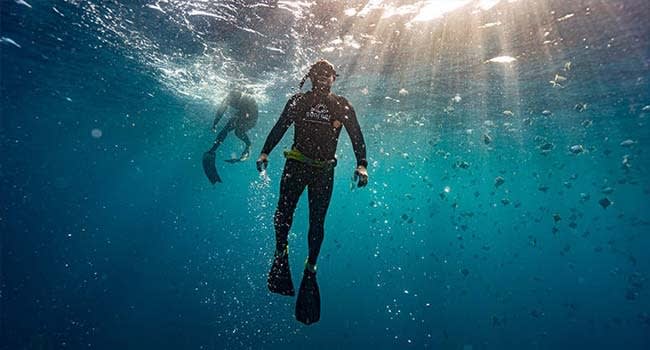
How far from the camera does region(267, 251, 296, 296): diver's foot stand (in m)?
4.66

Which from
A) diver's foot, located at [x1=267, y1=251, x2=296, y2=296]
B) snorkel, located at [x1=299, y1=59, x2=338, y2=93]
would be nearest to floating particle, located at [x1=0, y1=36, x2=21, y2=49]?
snorkel, located at [x1=299, y1=59, x2=338, y2=93]

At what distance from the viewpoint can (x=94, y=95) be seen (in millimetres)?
25609

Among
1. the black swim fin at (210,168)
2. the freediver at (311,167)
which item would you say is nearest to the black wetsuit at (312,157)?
the freediver at (311,167)

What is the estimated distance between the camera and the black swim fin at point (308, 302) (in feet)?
15.2

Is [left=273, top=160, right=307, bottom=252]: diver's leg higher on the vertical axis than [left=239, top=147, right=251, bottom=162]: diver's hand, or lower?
higher

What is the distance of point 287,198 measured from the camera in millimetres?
4867

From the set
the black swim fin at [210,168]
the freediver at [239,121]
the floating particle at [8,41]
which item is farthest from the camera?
the floating particle at [8,41]

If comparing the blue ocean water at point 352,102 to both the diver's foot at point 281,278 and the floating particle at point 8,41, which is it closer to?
the floating particle at point 8,41

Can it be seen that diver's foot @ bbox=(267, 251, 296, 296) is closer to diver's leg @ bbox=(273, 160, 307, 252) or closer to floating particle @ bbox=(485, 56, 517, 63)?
diver's leg @ bbox=(273, 160, 307, 252)

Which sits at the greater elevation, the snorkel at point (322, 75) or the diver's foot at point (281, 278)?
the snorkel at point (322, 75)

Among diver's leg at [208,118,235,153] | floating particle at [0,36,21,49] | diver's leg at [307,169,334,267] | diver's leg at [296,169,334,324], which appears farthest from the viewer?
floating particle at [0,36,21,49]

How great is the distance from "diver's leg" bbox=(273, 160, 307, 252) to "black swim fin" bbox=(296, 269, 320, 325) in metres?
0.56

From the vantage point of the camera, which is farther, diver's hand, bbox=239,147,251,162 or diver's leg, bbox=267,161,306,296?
diver's hand, bbox=239,147,251,162

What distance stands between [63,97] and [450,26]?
95.9ft
